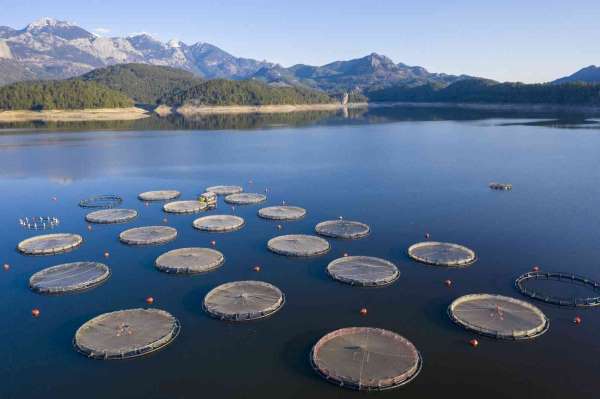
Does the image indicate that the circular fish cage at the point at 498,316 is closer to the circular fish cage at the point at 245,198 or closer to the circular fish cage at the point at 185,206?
the circular fish cage at the point at 245,198

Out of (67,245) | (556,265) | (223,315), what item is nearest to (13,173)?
(67,245)

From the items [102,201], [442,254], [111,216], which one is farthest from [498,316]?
[102,201]

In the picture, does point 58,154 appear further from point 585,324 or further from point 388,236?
point 585,324

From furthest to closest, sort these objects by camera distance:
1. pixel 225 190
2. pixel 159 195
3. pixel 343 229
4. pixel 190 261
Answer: pixel 225 190 < pixel 159 195 < pixel 343 229 < pixel 190 261

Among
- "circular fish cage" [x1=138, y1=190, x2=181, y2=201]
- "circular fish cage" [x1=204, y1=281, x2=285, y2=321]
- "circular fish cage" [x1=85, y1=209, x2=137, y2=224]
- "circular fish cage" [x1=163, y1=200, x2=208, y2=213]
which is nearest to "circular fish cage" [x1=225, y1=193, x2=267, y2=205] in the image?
"circular fish cage" [x1=163, y1=200, x2=208, y2=213]

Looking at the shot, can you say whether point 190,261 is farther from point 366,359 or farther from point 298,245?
point 366,359

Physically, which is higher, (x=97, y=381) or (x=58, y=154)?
(x=58, y=154)

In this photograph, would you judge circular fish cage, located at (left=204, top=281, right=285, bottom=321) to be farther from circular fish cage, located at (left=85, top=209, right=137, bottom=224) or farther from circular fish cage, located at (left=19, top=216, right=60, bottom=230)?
circular fish cage, located at (left=19, top=216, right=60, bottom=230)
